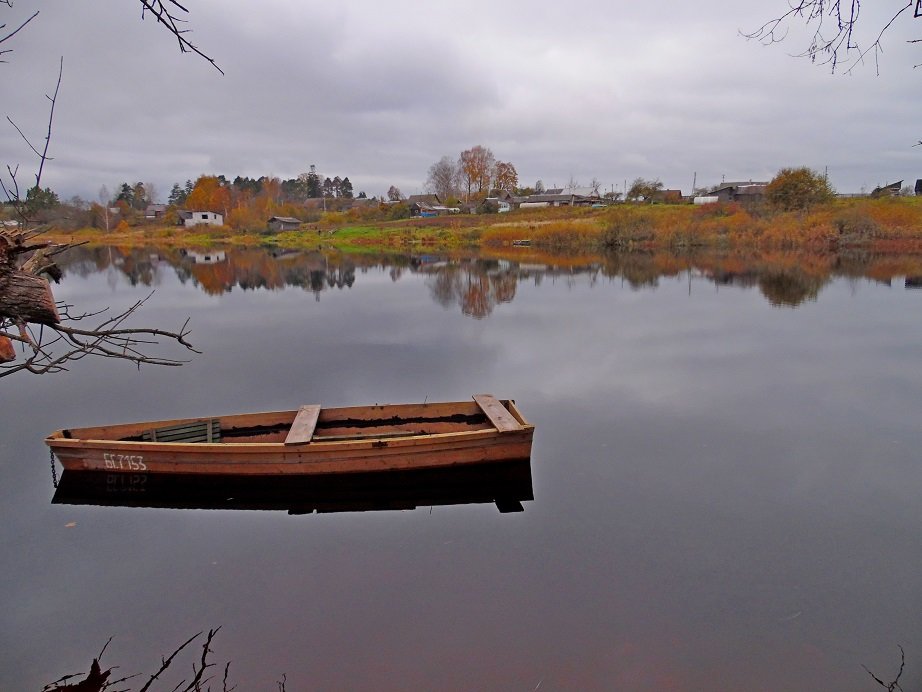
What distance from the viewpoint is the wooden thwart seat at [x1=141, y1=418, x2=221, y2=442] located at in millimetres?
8406

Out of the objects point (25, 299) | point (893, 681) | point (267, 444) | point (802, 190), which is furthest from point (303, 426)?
point (802, 190)

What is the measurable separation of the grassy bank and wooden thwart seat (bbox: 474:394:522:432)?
1356 inches

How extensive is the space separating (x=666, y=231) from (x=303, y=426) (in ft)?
145

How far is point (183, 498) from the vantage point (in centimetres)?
790

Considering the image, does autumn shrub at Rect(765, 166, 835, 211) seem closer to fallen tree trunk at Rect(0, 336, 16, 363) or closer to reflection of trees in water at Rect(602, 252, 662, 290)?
reflection of trees in water at Rect(602, 252, 662, 290)

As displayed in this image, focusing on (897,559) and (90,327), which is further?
(90,327)

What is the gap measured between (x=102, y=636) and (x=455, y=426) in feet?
16.3

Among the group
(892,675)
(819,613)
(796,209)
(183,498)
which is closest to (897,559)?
(819,613)

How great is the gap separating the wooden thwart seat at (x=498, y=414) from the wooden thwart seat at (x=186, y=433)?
3857 mm

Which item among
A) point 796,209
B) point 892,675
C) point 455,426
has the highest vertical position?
point 796,209

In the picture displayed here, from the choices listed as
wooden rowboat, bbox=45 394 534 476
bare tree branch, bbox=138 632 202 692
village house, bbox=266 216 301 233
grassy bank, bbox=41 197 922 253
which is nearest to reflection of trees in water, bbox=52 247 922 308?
grassy bank, bbox=41 197 922 253

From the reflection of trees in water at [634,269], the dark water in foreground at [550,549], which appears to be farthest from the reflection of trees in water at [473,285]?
the dark water in foreground at [550,549]

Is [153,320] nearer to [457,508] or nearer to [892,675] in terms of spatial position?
[457,508]

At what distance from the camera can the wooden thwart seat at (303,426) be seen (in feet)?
25.6
